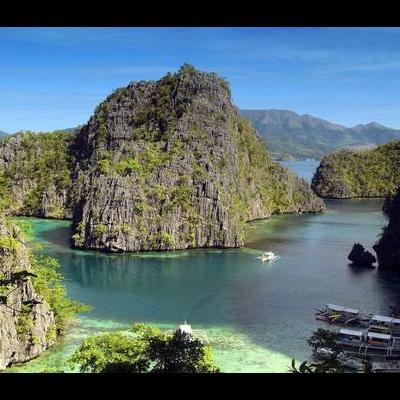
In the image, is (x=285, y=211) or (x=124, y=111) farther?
(x=285, y=211)

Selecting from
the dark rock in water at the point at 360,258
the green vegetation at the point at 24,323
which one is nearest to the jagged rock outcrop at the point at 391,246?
the dark rock in water at the point at 360,258

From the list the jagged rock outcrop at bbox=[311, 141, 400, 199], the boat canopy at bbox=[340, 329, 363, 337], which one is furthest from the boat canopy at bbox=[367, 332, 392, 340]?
the jagged rock outcrop at bbox=[311, 141, 400, 199]

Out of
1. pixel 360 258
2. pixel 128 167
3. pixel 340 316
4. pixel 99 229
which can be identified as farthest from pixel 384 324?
pixel 128 167

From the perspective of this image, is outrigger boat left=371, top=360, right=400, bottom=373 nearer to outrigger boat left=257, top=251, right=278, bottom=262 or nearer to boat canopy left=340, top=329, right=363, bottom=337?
A: boat canopy left=340, top=329, right=363, bottom=337

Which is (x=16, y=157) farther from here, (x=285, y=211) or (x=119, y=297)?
(x=119, y=297)

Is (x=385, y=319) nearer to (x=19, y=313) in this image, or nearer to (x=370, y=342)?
(x=370, y=342)
